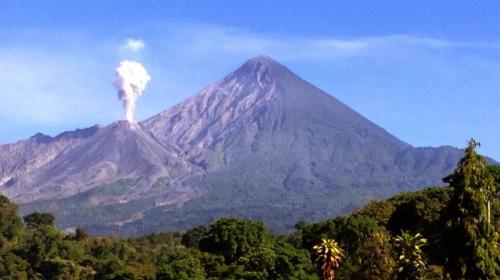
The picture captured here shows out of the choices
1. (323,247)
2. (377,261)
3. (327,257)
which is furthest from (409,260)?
(377,261)

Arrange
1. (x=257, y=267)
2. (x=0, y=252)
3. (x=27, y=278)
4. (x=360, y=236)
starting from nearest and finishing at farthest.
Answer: (x=257, y=267), (x=360, y=236), (x=27, y=278), (x=0, y=252)

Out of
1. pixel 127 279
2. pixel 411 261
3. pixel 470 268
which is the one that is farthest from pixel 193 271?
pixel 470 268

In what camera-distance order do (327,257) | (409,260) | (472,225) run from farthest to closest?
(327,257)
(409,260)
(472,225)

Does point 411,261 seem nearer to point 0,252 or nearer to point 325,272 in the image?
point 325,272

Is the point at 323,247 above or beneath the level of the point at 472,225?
beneath

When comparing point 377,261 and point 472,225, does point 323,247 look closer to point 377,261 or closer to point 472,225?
point 377,261

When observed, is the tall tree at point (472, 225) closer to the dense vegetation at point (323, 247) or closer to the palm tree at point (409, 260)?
the dense vegetation at point (323, 247)
